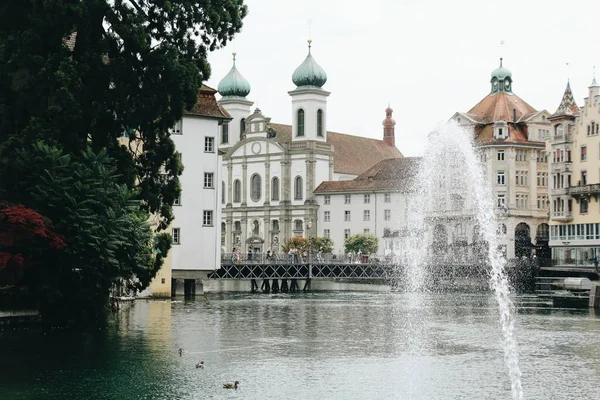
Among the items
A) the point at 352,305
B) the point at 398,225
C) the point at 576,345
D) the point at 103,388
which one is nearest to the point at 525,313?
the point at 352,305

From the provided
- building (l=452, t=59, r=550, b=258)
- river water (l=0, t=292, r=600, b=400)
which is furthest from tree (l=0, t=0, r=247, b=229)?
building (l=452, t=59, r=550, b=258)

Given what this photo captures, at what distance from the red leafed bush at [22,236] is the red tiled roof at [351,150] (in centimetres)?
10897

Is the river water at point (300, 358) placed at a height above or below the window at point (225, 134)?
below

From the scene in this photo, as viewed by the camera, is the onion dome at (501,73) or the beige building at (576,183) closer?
the beige building at (576,183)

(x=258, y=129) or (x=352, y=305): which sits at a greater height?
(x=258, y=129)

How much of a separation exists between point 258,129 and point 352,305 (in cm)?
8150

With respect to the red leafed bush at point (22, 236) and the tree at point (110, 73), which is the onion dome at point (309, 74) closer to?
the tree at point (110, 73)

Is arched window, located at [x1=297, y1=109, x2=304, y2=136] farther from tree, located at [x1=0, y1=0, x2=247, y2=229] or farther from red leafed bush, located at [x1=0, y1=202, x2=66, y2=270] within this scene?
red leafed bush, located at [x1=0, y1=202, x2=66, y2=270]

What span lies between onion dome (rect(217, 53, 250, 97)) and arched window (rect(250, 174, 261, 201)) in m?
14.3

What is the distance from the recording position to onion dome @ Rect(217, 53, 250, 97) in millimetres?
158250

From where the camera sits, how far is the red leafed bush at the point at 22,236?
133ft

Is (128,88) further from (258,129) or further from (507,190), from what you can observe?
(258,129)

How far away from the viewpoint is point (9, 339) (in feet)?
131

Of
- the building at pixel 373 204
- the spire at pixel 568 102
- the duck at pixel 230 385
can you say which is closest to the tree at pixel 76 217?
the duck at pixel 230 385
